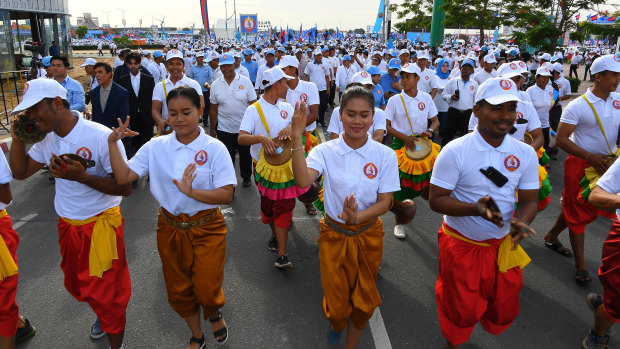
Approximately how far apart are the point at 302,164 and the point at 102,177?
1.42 m

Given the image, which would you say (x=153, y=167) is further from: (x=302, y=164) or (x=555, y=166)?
(x=555, y=166)

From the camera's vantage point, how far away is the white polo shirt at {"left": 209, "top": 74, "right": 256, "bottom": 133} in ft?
21.9

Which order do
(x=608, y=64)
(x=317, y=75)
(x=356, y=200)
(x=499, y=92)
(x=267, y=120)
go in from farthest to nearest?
(x=317, y=75)
(x=267, y=120)
(x=608, y=64)
(x=356, y=200)
(x=499, y=92)

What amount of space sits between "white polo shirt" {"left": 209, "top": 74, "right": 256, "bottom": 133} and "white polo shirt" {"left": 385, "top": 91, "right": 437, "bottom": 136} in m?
2.40

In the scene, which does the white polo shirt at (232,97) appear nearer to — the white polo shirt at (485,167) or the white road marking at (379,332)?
the white road marking at (379,332)

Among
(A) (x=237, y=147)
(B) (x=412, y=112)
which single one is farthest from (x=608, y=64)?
(A) (x=237, y=147)

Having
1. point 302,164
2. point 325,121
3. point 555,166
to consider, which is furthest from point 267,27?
point 302,164

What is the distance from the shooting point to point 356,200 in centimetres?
288

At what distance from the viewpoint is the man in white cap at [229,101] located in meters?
6.66

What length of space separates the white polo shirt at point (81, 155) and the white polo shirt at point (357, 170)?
1.45 metres

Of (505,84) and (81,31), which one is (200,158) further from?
(81,31)

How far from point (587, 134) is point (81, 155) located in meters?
4.64

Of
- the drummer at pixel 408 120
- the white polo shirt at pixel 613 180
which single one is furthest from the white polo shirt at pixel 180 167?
the drummer at pixel 408 120

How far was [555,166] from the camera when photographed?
8.59 m
